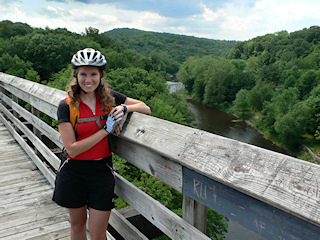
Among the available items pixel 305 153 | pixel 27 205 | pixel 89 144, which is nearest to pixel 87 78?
pixel 89 144

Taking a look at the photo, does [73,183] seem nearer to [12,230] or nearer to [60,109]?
[60,109]

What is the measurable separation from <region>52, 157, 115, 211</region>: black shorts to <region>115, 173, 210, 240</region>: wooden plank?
154mm

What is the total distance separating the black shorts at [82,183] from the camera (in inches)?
77.6

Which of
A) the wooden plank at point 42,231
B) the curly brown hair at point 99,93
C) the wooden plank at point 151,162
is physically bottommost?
the wooden plank at point 42,231

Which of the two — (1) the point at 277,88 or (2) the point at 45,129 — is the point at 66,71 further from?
(1) the point at 277,88

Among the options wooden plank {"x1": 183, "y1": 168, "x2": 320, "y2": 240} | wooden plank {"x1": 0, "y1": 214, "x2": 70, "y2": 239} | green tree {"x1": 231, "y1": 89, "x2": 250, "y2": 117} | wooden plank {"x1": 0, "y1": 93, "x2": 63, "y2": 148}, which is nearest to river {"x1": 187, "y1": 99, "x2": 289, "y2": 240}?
green tree {"x1": 231, "y1": 89, "x2": 250, "y2": 117}

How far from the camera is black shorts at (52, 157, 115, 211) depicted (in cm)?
197

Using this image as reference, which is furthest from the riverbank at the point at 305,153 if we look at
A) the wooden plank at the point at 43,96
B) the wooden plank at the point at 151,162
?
the wooden plank at the point at 151,162

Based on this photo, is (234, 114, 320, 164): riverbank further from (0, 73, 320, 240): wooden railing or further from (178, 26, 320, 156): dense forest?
(0, 73, 320, 240): wooden railing

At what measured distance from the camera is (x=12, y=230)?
2.72 m

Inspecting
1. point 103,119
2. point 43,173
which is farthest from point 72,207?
point 43,173

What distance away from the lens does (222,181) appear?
1149 millimetres

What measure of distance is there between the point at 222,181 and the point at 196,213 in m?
0.40

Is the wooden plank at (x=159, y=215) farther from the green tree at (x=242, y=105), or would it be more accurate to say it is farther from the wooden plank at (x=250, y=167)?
the green tree at (x=242, y=105)
